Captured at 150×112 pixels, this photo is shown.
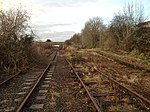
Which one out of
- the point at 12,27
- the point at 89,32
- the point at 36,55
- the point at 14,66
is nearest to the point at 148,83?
the point at 14,66

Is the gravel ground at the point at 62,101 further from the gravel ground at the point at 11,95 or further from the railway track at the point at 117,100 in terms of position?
the gravel ground at the point at 11,95

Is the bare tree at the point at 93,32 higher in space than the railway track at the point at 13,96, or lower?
higher

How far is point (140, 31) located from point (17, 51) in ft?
71.5

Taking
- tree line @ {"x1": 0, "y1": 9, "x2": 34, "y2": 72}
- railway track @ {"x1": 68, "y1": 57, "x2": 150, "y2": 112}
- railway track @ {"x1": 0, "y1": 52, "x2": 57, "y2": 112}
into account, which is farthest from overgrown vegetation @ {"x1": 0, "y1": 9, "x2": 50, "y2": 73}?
railway track @ {"x1": 68, "y1": 57, "x2": 150, "y2": 112}

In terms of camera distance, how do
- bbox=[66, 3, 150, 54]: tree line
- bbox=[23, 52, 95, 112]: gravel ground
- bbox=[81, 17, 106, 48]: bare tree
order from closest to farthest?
bbox=[23, 52, 95, 112]: gravel ground → bbox=[66, 3, 150, 54]: tree line → bbox=[81, 17, 106, 48]: bare tree

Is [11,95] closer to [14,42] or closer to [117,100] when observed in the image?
[117,100]

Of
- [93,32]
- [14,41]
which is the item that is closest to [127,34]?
[14,41]

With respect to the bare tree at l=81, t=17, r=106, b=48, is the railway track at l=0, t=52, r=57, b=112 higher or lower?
lower

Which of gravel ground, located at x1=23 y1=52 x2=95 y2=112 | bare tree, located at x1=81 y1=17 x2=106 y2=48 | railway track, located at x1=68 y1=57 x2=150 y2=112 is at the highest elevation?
bare tree, located at x1=81 y1=17 x2=106 y2=48

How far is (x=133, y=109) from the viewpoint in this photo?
23.9ft

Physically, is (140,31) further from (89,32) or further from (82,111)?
(89,32)

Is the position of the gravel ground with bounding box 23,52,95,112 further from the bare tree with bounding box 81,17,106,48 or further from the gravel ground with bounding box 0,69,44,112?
the bare tree with bounding box 81,17,106,48

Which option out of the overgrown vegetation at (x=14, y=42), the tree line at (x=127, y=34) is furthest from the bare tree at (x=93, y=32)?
the overgrown vegetation at (x=14, y=42)

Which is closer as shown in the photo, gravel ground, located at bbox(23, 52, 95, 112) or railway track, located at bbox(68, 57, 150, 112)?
railway track, located at bbox(68, 57, 150, 112)
